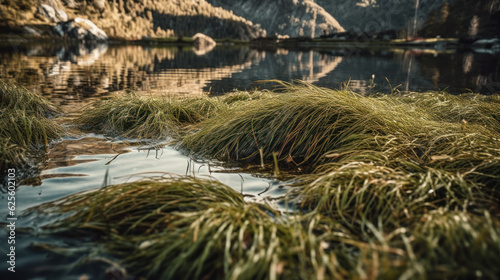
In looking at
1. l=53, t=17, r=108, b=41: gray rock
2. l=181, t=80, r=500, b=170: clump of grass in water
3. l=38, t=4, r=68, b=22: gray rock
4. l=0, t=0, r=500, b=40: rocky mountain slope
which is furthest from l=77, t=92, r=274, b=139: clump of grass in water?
l=38, t=4, r=68, b=22: gray rock

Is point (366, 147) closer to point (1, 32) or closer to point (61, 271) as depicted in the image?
point (61, 271)

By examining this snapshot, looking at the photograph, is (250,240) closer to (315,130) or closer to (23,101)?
(315,130)

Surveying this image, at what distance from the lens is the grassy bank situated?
3500 mm

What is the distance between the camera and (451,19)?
89.0 metres

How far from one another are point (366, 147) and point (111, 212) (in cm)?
265

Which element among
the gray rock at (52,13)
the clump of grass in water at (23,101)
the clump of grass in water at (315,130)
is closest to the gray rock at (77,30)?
the gray rock at (52,13)

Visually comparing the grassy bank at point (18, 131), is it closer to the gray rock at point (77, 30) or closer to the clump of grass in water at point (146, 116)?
the clump of grass in water at point (146, 116)

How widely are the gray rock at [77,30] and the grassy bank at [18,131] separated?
86.5 m

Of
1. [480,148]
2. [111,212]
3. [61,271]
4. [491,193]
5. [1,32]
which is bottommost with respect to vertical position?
[61,271]

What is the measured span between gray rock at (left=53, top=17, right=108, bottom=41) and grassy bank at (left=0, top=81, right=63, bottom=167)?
86542 mm

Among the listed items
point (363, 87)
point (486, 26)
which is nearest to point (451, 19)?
point (486, 26)

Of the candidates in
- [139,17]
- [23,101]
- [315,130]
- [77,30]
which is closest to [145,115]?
[23,101]

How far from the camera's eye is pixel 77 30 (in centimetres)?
7875

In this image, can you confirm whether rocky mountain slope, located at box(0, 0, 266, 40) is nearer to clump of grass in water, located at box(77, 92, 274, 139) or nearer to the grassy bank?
the grassy bank
